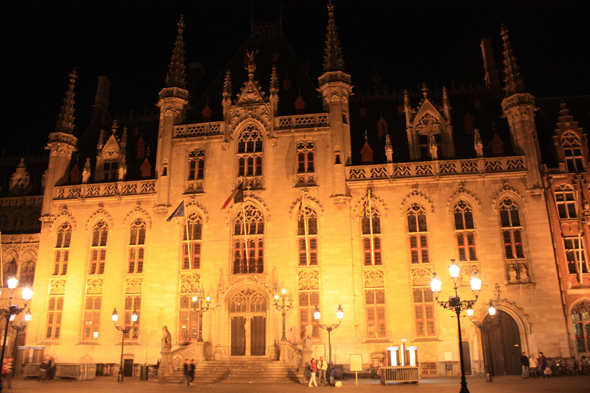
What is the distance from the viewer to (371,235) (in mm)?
30578

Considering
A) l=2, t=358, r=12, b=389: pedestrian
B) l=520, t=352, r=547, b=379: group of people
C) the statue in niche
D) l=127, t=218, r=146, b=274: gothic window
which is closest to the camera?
l=2, t=358, r=12, b=389: pedestrian

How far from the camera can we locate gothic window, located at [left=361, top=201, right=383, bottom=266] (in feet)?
Result: 100

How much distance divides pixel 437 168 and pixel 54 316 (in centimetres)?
2836

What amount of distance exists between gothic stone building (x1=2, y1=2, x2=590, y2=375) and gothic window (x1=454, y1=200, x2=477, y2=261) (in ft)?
0.30

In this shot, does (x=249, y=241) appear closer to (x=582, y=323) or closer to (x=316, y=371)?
(x=316, y=371)

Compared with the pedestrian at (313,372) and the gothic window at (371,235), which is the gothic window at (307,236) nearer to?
the gothic window at (371,235)

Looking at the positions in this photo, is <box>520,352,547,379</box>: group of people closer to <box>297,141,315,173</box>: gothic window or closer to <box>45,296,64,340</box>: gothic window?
<box>297,141,315,173</box>: gothic window

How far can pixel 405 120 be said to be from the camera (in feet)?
117

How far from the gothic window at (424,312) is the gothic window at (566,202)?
10.2 metres

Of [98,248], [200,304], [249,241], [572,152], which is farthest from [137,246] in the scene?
[572,152]

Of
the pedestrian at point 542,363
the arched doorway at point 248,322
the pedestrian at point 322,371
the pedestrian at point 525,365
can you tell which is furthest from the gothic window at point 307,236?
the pedestrian at point 542,363

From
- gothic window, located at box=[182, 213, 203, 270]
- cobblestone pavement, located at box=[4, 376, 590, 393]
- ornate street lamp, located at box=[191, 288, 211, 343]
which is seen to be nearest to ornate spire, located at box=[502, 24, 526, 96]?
cobblestone pavement, located at box=[4, 376, 590, 393]

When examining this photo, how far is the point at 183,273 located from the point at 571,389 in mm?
22913

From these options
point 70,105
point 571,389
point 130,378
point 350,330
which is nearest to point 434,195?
point 350,330
